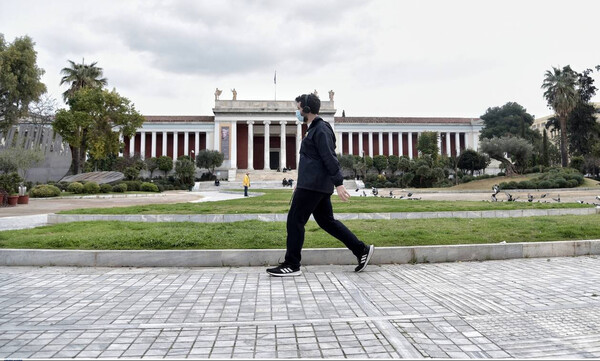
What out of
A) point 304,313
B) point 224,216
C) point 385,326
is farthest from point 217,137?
point 385,326

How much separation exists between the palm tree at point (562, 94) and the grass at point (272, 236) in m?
35.8

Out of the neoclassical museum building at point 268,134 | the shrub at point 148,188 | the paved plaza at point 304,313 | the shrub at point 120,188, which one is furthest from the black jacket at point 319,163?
the neoclassical museum building at point 268,134

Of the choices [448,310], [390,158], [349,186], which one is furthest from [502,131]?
[448,310]

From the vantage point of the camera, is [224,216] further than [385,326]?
Yes

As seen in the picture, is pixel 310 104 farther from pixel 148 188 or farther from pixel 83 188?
pixel 148 188

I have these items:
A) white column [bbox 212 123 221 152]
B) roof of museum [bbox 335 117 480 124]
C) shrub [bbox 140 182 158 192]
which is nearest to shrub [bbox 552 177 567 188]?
shrub [bbox 140 182 158 192]

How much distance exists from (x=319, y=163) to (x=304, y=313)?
1807 millimetres

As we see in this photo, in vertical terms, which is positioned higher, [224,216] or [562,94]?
[562,94]

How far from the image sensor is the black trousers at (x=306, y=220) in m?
4.30

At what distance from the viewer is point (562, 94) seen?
3653cm

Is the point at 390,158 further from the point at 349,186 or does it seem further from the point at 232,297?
the point at 232,297

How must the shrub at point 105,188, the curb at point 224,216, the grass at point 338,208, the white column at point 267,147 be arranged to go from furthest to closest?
1. the white column at point 267,147
2. the shrub at point 105,188
3. the grass at point 338,208
4. the curb at point 224,216

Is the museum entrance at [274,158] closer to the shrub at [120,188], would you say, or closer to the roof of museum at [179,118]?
the roof of museum at [179,118]

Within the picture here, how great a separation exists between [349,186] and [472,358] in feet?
140
